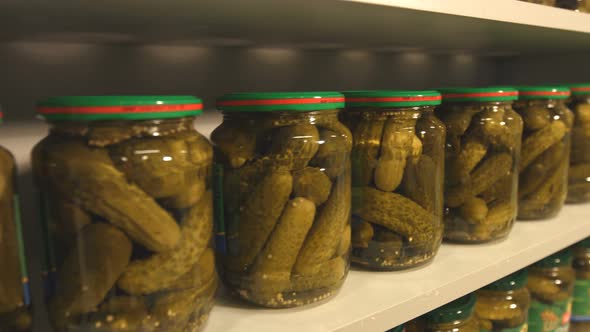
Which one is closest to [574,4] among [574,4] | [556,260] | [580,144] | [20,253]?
[574,4]

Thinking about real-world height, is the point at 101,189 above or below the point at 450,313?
above

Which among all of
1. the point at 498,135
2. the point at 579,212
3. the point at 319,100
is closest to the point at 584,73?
the point at 579,212

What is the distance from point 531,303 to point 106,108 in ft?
2.66

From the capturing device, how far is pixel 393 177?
659 mm

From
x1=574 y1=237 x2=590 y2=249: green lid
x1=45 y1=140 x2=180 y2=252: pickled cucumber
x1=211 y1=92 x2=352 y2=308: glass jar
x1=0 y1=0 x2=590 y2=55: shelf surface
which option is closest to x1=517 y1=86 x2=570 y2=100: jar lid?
x1=0 y1=0 x2=590 y2=55: shelf surface

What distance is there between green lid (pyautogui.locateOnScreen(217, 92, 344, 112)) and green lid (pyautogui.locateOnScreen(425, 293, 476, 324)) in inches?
13.8

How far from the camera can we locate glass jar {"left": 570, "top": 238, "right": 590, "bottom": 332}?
0.99m

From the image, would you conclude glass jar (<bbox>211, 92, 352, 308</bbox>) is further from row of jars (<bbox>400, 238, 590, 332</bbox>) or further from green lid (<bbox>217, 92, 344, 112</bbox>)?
row of jars (<bbox>400, 238, 590, 332</bbox>)

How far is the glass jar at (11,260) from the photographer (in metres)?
0.44

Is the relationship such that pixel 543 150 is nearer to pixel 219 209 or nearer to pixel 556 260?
pixel 556 260

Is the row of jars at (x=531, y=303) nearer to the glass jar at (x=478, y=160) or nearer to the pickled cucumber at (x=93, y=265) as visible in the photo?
the glass jar at (x=478, y=160)

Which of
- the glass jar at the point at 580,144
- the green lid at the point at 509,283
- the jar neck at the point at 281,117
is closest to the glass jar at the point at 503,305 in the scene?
the green lid at the point at 509,283

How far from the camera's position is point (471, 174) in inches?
30.9

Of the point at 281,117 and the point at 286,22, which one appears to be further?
the point at 286,22
